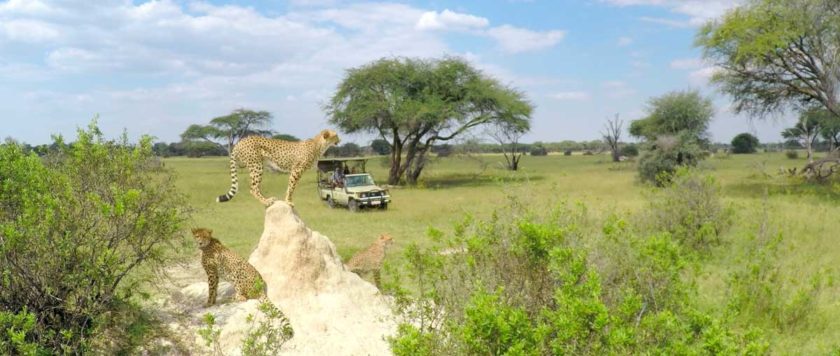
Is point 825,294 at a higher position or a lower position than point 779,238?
lower

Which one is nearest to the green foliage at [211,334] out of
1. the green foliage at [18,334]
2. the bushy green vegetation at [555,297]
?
the green foliage at [18,334]

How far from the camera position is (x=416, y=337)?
371cm

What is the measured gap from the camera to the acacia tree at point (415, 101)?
104ft

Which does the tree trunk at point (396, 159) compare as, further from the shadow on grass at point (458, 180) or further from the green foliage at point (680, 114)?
the green foliage at point (680, 114)

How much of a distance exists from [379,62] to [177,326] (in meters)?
28.7

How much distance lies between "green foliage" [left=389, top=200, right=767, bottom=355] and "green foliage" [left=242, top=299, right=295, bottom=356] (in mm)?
1078

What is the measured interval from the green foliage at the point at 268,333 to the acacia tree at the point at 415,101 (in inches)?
983

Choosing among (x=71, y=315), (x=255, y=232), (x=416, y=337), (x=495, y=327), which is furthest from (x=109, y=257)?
(x=255, y=232)

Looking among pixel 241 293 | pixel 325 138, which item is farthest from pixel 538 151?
pixel 241 293

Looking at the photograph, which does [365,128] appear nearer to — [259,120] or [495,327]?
[259,120]

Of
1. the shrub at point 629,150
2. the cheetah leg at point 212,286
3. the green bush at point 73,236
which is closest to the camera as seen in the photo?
the green bush at point 73,236

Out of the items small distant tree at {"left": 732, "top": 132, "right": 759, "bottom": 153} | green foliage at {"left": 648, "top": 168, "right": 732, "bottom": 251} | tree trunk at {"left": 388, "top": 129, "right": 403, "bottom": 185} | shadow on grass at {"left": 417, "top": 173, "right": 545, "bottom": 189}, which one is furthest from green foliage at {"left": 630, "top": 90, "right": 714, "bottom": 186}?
small distant tree at {"left": 732, "top": 132, "right": 759, "bottom": 153}

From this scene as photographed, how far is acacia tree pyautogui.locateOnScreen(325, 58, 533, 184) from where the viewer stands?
31.6 m

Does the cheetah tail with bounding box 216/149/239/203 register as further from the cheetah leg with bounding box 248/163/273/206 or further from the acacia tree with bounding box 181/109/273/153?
the acacia tree with bounding box 181/109/273/153
